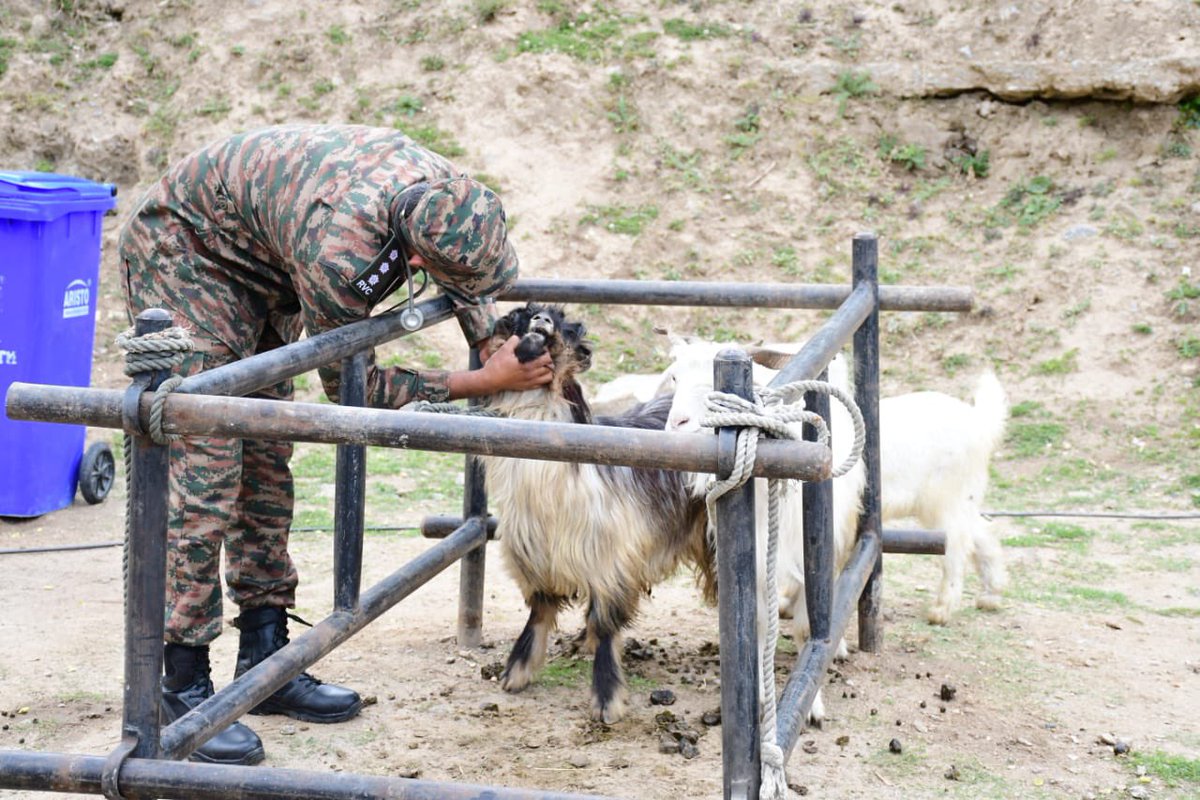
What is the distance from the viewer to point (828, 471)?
2434 mm

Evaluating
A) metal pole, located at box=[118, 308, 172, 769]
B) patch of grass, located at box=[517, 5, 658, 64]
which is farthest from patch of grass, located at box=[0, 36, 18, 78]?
metal pole, located at box=[118, 308, 172, 769]

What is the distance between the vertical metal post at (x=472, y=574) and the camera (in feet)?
16.3

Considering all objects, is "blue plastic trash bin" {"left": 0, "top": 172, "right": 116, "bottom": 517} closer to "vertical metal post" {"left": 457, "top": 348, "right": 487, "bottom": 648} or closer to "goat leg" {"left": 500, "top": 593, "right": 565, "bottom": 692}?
"vertical metal post" {"left": 457, "top": 348, "right": 487, "bottom": 648}

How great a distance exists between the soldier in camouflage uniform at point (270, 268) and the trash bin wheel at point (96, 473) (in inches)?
131

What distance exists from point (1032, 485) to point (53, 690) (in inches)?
219

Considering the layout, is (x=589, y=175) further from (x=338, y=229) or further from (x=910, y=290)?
(x=338, y=229)

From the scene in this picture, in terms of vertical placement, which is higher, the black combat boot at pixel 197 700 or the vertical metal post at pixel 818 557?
the vertical metal post at pixel 818 557

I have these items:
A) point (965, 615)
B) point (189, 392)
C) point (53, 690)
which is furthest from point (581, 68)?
point (189, 392)

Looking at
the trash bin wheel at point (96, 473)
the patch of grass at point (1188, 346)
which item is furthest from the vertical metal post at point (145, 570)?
the patch of grass at point (1188, 346)

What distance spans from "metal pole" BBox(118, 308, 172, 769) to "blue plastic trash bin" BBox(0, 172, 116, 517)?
4.12 metres

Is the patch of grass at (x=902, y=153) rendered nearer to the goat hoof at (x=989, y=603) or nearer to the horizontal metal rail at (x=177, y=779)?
the goat hoof at (x=989, y=603)

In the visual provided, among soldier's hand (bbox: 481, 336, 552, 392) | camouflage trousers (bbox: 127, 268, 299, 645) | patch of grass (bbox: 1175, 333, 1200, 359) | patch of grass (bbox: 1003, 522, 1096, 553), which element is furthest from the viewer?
patch of grass (bbox: 1175, 333, 1200, 359)

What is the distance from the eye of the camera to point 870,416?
188 inches

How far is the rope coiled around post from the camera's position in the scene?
2.53 m
